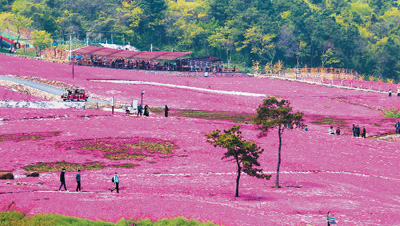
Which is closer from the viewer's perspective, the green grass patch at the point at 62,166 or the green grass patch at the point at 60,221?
the green grass patch at the point at 60,221

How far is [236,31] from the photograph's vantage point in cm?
15212

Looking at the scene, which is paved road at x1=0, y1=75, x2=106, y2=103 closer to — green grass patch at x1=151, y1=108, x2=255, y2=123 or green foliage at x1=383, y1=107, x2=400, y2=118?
green grass patch at x1=151, y1=108, x2=255, y2=123

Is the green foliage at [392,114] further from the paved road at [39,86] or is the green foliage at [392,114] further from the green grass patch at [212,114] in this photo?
the paved road at [39,86]

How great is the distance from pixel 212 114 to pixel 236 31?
8269 centimetres

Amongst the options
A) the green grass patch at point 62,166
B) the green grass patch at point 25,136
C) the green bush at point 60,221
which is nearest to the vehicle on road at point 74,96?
the green grass patch at point 25,136

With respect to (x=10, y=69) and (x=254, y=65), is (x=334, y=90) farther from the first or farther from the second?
(x=10, y=69)

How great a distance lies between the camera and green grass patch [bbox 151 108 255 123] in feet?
228

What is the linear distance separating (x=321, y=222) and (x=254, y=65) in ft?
405

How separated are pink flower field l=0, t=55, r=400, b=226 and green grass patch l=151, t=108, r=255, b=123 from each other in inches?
121

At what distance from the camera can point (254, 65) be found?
151 m

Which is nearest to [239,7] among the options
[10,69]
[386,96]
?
[386,96]

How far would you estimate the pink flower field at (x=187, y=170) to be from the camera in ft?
96.2

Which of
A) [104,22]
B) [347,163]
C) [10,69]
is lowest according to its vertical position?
[347,163]

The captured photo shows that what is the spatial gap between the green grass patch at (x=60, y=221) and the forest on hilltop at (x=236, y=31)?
407 feet
